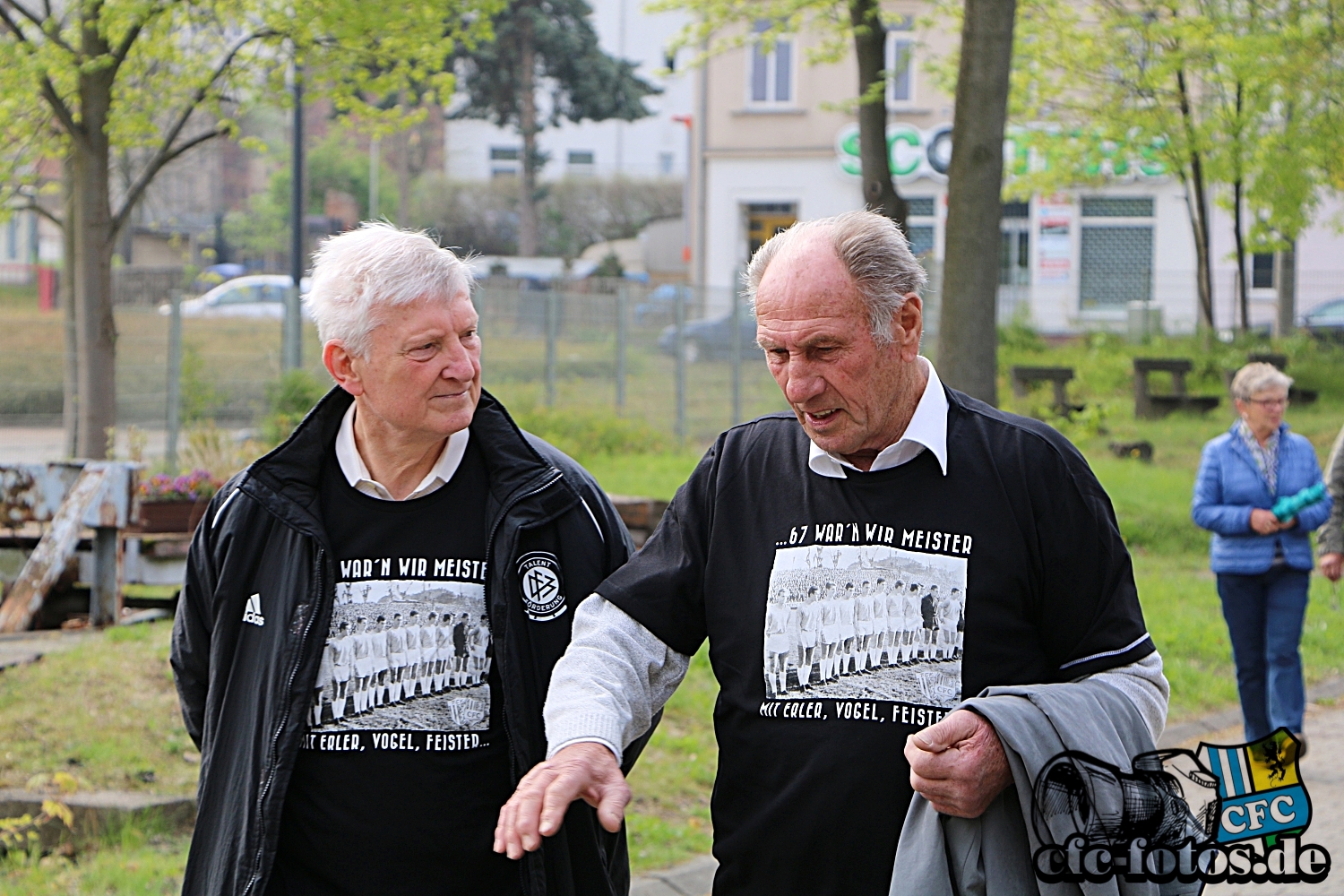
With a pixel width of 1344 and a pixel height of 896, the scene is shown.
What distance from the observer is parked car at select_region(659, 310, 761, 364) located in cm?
1873

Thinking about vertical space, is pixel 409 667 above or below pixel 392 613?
below

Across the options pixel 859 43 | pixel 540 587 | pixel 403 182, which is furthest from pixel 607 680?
pixel 403 182

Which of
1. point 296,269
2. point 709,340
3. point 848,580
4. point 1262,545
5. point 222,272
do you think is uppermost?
point 222,272

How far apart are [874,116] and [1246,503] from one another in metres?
5.01

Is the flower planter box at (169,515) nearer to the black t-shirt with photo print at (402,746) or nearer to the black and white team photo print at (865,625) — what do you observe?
the black t-shirt with photo print at (402,746)

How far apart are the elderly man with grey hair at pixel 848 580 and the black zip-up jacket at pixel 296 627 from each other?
1.08ft

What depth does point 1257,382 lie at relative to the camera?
7387 mm

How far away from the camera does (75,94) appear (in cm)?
1049

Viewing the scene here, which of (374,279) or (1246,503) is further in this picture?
(1246,503)

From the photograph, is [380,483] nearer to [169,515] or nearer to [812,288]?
[812,288]

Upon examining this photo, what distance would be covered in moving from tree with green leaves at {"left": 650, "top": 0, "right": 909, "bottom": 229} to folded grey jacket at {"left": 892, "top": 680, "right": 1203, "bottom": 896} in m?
5.73

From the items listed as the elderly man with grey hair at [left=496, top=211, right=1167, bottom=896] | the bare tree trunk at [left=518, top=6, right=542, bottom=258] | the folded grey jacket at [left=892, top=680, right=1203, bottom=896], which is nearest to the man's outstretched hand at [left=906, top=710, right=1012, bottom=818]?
the folded grey jacket at [left=892, top=680, right=1203, bottom=896]

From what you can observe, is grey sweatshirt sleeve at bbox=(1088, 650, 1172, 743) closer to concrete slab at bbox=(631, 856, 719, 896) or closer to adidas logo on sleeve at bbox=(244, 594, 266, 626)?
adidas logo on sleeve at bbox=(244, 594, 266, 626)

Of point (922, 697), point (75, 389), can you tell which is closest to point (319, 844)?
point (922, 697)
